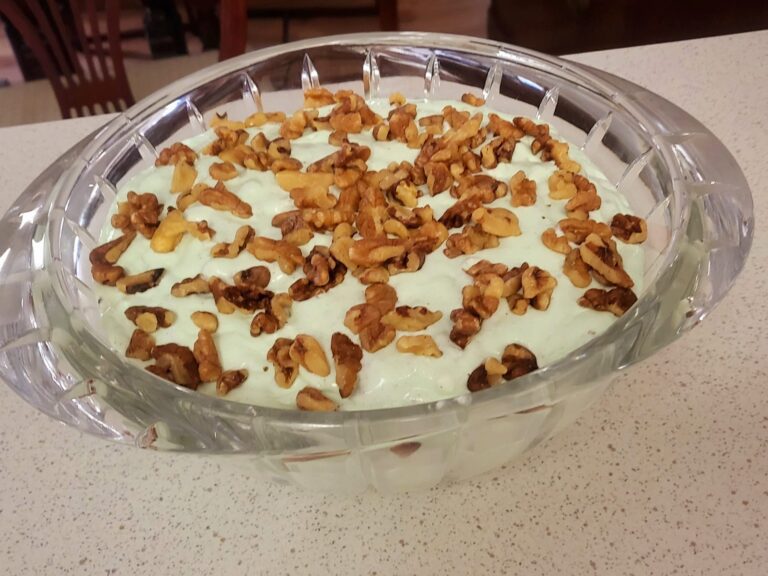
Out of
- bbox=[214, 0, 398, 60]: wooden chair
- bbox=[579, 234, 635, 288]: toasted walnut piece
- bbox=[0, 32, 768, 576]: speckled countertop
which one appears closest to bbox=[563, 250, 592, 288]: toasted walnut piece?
bbox=[579, 234, 635, 288]: toasted walnut piece

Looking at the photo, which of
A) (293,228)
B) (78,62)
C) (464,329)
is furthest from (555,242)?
(78,62)

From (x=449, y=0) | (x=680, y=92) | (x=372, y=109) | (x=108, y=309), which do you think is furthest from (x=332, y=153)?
(x=449, y=0)

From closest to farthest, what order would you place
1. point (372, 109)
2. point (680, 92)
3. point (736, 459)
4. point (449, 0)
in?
point (736, 459) < point (372, 109) < point (680, 92) < point (449, 0)

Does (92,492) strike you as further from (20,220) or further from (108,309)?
(20,220)

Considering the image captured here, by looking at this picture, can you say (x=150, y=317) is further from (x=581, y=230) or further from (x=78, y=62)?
(x=78, y=62)

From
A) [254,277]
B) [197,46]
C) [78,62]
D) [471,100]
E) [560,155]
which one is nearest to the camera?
[254,277]

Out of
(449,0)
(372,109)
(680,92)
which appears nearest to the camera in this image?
(372,109)
